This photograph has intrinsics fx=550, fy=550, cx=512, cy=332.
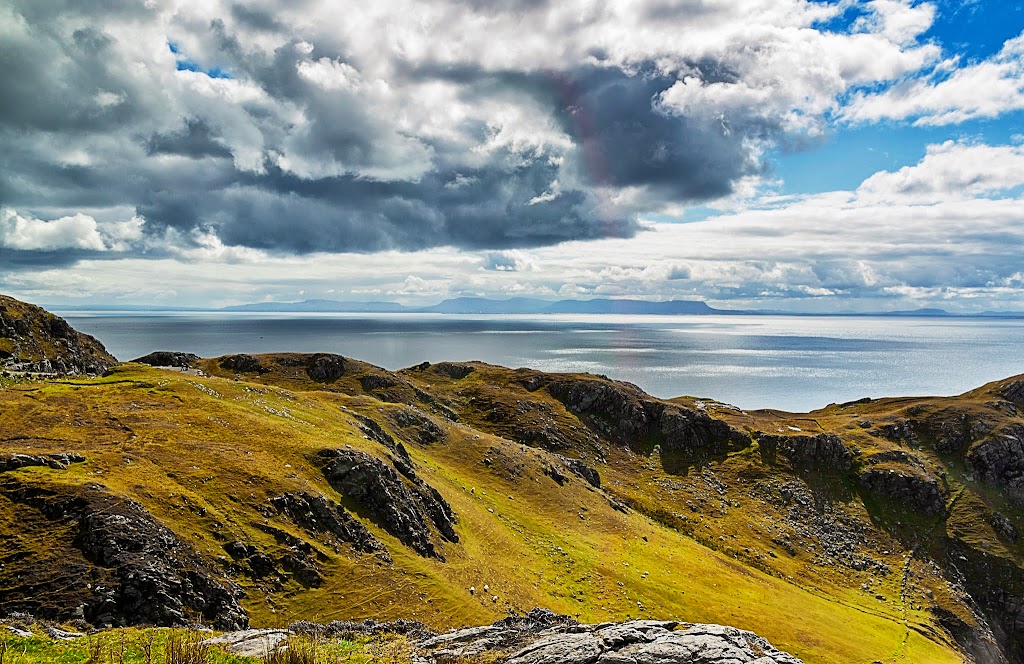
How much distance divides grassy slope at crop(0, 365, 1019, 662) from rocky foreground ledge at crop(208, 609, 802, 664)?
469 inches

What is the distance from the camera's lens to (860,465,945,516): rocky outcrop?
4353 inches

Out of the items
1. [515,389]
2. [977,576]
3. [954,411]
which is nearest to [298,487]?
[515,389]

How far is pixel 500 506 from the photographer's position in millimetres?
70438

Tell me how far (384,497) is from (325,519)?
718 cm

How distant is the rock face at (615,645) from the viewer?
A: 65.3 ft

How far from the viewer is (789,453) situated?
395ft

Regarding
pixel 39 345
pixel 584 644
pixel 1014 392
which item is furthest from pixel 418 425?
pixel 1014 392

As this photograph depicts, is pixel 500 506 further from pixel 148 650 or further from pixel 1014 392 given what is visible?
pixel 1014 392

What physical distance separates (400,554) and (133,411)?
93.3 feet

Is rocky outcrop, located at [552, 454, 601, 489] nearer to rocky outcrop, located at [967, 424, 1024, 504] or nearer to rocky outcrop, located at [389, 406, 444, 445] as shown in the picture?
rocky outcrop, located at [389, 406, 444, 445]

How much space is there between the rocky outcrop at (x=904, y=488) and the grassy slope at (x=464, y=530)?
12043 millimetres

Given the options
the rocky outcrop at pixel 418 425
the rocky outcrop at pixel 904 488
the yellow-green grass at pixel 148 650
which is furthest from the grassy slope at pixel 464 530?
the rocky outcrop at pixel 904 488

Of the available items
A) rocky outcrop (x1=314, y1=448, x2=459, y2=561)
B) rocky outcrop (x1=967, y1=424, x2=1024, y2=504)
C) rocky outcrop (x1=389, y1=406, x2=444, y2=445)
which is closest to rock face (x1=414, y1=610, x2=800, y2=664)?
rocky outcrop (x1=314, y1=448, x2=459, y2=561)

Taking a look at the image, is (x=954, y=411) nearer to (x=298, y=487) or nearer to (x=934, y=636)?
(x=934, y=636)
